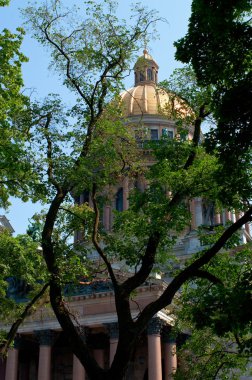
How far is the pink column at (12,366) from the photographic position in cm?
3366

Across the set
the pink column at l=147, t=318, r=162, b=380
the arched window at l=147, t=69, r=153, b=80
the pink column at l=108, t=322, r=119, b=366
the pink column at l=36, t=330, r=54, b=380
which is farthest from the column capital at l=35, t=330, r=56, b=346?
the arched window at l=147, t=69, r=153, b=80

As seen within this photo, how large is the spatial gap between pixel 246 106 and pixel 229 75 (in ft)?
2.87

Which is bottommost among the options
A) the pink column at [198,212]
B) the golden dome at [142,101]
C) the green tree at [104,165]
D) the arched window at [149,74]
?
the green tree at [104,165]

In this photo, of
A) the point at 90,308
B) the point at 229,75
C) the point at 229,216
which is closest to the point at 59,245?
the point at 229,75

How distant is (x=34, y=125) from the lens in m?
16.0

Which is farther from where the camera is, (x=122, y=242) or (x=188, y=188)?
(x=122, y=242)

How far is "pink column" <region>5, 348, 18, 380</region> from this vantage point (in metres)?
33.7

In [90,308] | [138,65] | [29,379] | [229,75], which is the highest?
[138,65]

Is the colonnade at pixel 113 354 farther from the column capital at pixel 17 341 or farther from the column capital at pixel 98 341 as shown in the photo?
the column capital at pixel 98 341

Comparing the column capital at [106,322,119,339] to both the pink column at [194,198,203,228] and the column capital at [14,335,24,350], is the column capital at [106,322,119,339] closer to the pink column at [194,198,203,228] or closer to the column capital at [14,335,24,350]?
the column capital at [14,335,24,350]

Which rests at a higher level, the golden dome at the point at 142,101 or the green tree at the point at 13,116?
the golden dome at the point at 142,101

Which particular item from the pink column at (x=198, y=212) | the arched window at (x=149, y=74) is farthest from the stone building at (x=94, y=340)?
the arched window at (x=149, y=74)

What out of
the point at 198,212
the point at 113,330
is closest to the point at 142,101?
the point at 198,212

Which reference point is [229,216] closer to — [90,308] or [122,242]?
[90,308]
